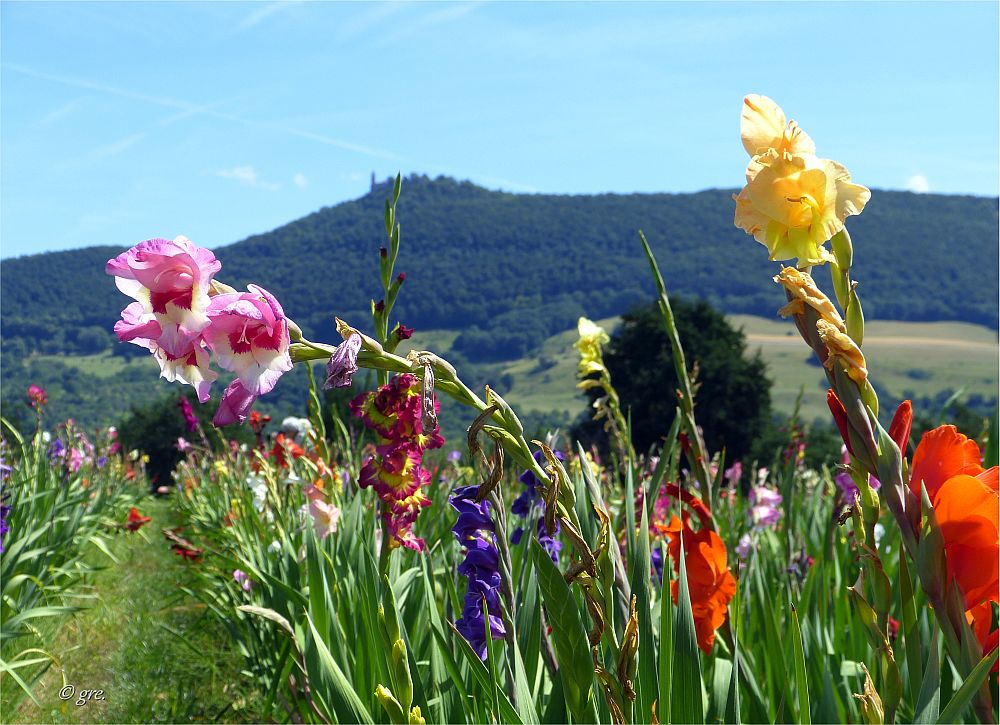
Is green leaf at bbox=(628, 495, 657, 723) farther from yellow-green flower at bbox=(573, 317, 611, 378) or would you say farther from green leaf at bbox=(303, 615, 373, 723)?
yellow-green flower at bbox=(573, 317, 611, 378)

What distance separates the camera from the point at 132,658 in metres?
4.41

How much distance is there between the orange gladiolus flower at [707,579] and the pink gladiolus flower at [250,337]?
2.94ft

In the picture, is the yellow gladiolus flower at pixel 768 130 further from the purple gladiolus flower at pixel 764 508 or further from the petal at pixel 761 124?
the purple gladiolus flower at pixel 764 508

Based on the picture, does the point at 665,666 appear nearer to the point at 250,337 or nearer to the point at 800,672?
the point at 800,672

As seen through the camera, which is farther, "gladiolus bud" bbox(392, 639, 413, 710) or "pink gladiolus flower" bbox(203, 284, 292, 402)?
"gladiolus bud" bbox(392, 639, 413, 710)

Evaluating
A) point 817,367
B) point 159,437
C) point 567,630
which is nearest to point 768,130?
point 567,630

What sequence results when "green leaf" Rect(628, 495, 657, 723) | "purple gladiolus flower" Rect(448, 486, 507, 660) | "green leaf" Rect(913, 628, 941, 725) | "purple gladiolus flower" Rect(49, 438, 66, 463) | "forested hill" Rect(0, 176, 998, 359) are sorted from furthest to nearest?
"forested hill" Rect(0, 176, 998, 359), "purple gladiolus flower" Rect(49, 438, 66, 463), "purple gladiolus flower" Rect(448, 486, 507, 660), "green leaf" Rect(628, 495, 657, 723), "green leaf" Rect(913, 628, 941, 725)

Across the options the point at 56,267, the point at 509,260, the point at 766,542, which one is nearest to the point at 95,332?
the point at 56,267

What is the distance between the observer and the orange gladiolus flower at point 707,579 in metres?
1.46

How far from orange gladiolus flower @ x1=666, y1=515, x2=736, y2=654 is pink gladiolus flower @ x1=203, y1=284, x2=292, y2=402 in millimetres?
896

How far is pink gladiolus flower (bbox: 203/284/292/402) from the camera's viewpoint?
78 cm

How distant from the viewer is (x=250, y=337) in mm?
807

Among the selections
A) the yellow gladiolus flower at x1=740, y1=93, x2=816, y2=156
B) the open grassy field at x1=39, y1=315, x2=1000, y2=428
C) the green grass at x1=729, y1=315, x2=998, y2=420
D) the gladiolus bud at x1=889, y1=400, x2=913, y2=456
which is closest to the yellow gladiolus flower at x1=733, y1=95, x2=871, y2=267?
the yellow gladiolus flower at x1=740, y1=93, x2=816, y2=156

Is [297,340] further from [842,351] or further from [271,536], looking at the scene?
[271,536]
